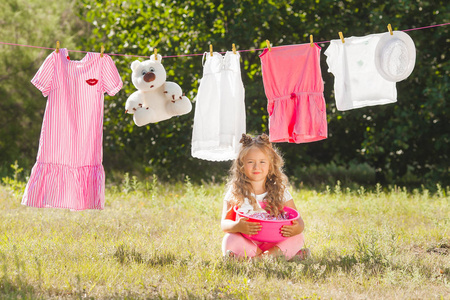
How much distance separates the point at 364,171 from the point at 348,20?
2.57 m

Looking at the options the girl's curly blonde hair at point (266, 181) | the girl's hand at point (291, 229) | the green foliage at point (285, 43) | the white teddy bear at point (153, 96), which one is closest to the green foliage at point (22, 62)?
the green foliage at point (285, 43)

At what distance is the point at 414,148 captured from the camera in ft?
24.7

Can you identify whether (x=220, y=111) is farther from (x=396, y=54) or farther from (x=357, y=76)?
(x=396, y=54)

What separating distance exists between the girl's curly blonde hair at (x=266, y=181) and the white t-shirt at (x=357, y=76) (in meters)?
0.88

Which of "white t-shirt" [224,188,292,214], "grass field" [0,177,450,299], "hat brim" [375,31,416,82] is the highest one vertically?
"hat brim" [375,31,416,82]

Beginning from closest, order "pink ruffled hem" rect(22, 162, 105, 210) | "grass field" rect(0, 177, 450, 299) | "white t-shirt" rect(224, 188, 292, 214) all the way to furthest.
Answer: "grass field" rect(0, 177, 450, 299)
"white t-shirt" rect(224, 188, 292, 214)
"pink ruffled hem" rect(22, 162, 105, 210)

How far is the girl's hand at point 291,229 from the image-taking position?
350 centimetres

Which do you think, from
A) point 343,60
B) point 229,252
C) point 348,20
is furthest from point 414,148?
point 229,252

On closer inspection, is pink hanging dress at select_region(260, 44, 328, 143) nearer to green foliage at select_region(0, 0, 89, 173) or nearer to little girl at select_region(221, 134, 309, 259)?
little girl at select_region(221, 134, 309, 259)

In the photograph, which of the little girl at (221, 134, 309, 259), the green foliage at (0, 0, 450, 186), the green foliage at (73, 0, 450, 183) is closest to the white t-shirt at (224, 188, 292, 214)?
the little girl at (221, 134, 309, 259)

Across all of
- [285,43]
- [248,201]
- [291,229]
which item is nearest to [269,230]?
[291,229]

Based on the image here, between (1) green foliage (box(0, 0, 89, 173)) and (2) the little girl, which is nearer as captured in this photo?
(2) the little girl

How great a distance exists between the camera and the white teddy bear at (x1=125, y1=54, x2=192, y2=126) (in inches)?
158

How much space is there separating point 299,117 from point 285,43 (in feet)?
11.7
